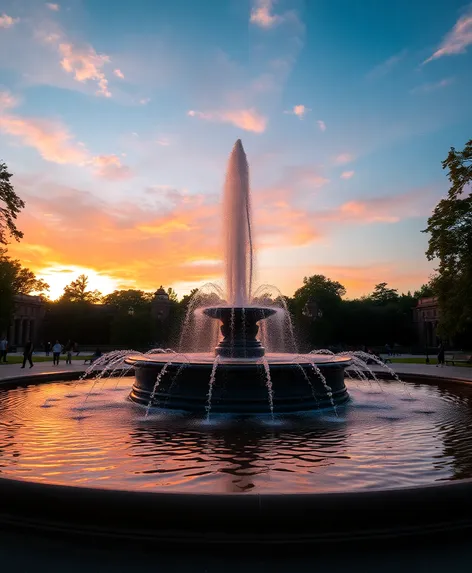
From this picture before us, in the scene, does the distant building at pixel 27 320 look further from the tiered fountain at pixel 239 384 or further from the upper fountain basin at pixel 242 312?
the tiered fountain at pixel 239 384

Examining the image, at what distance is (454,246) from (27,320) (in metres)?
82.5

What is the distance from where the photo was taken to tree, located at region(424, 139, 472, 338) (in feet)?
112

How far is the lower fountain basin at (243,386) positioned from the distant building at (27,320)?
3426 inches

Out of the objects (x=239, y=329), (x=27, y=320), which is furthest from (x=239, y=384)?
(x=27, y=320)

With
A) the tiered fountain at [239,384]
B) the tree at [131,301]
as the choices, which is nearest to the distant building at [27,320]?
the tree at [131,301]

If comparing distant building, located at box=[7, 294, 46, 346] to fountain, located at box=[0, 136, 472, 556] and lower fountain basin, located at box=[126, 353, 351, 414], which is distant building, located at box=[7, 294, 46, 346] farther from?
lower fountain basin, located at box=[126, 353, 351, 414]

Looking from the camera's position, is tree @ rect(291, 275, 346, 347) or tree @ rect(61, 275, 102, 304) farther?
tree @ rect(61, 275, 102, 304)

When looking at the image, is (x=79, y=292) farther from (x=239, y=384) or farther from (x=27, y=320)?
(x=239, y=384)

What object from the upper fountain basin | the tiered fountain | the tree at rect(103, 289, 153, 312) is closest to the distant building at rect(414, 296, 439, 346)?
the tree at rect(103, 289, 153, 312)

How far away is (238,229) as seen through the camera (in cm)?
1834

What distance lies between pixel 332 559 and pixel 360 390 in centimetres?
1325

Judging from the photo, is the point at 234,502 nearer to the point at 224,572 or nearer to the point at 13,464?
the point at 224,572

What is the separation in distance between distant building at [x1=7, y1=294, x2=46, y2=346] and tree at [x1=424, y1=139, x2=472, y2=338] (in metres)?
76.6

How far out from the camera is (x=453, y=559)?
413 centimetres
